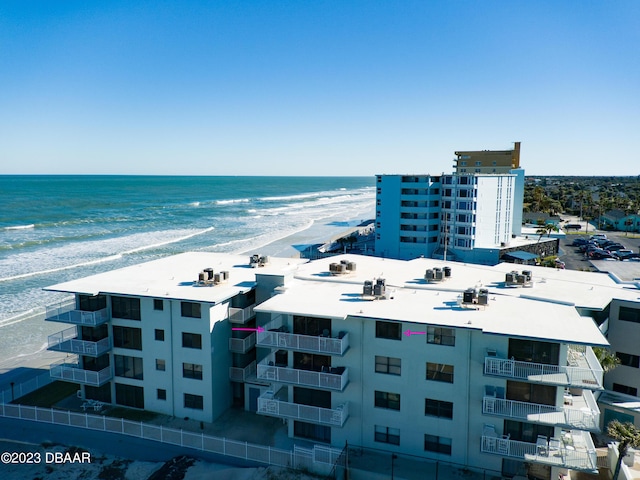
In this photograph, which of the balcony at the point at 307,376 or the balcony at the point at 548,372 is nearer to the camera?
the balcony at the point at 548,372

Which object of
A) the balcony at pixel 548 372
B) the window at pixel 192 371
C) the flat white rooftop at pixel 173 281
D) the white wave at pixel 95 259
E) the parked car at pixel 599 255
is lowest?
the white wave at pixel 95 259

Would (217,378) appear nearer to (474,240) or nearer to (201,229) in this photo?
(474,240)

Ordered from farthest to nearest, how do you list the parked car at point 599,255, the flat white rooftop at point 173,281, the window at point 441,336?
the parked car at point 599,255, the flat white rooftop at point 173,281, the window at point 441,336

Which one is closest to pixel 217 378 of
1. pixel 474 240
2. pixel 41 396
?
pixel 41 396

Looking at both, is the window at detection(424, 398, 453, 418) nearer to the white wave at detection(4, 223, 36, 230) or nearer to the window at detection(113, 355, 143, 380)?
the window at detection(113, 355, 143, 380)

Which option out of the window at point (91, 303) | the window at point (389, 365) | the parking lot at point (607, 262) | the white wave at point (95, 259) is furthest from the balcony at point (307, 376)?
the white wave at point (95, 259)

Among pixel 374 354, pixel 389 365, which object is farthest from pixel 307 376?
pixel 389 365

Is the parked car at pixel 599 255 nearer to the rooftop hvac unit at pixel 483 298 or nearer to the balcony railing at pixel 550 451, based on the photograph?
the rooftop hvac unit at pixel 483 298

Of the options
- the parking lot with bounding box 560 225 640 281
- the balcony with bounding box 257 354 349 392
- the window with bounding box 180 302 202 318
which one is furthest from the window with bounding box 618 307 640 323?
the window with bounding box 180 302 202 318
